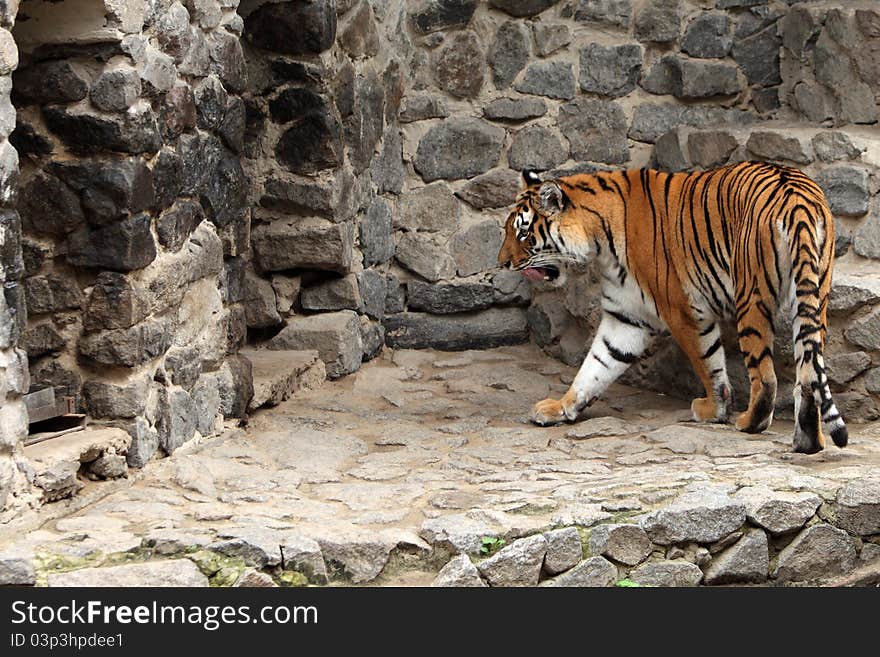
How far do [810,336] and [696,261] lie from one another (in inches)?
35.4

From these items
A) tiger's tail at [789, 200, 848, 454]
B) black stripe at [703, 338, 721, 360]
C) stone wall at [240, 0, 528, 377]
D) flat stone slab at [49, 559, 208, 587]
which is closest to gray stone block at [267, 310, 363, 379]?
stone wall at [240, 0, 528, 377]

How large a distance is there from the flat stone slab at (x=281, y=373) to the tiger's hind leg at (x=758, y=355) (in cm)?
203

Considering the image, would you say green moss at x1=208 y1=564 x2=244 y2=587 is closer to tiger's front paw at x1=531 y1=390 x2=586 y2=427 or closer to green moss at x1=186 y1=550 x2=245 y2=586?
green moss at x1=186 y1=550 x2=245 y2=586

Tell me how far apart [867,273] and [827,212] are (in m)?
0.69

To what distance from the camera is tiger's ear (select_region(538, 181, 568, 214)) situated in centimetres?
627

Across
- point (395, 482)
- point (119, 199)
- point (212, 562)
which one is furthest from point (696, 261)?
point (212, 562)

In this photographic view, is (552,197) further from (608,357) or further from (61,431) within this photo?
(61,431)

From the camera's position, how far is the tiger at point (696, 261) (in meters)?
5.57

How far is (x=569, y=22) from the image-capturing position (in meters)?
7.66

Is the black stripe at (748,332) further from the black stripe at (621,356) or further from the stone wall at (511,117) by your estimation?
the stone wall at (511,117)

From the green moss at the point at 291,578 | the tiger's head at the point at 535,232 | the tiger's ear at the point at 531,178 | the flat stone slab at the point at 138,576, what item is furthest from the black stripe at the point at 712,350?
the flat stone slab at the point at 138,576

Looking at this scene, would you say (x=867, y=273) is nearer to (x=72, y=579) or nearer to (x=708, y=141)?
(x=708, y=141)

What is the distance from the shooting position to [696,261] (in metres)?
6.09
